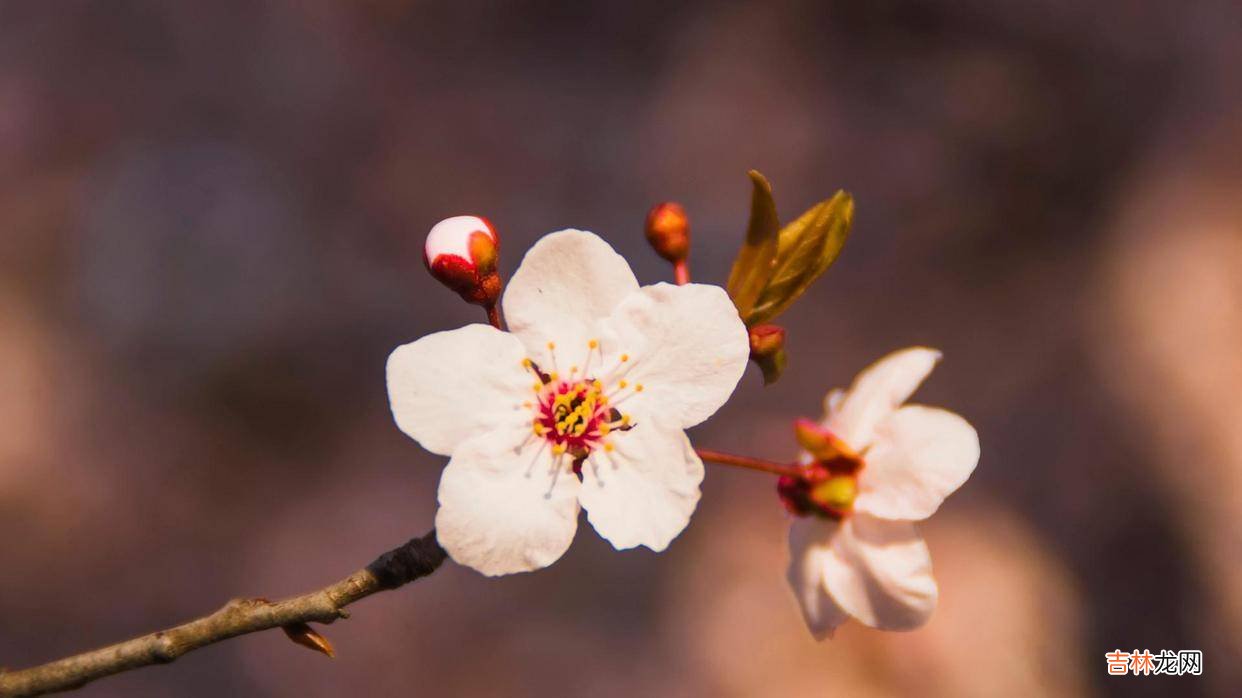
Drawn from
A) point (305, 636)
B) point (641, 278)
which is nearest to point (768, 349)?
point (305, 636)

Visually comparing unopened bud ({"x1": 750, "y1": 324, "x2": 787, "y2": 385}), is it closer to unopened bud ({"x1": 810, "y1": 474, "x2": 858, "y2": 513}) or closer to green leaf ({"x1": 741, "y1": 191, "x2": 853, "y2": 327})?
green leaf ({"x1": 741, "y1": 191, "x2": 853, "y2": 327})

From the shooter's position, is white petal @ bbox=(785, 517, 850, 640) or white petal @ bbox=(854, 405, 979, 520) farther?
white petal @ bbox=(785, 517, 850, 640)

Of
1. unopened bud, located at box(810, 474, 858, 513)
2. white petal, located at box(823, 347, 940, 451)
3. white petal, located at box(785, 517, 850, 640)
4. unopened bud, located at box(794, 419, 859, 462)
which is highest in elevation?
white petal, located at box(823, 347, 940, 451)

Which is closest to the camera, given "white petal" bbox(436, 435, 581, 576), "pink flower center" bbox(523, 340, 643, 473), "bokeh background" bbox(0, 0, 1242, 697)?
"white petal" bbox(436, 435, 581, 576)

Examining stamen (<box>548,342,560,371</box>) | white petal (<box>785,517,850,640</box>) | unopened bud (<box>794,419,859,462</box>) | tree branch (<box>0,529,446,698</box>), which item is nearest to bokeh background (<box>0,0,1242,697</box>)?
white petal (<box>785,517,850,640</box>)

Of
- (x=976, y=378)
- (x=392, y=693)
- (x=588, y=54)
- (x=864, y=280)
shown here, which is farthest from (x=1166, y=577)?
(x=588, y=54)

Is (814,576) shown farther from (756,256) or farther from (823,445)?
(756,256)
